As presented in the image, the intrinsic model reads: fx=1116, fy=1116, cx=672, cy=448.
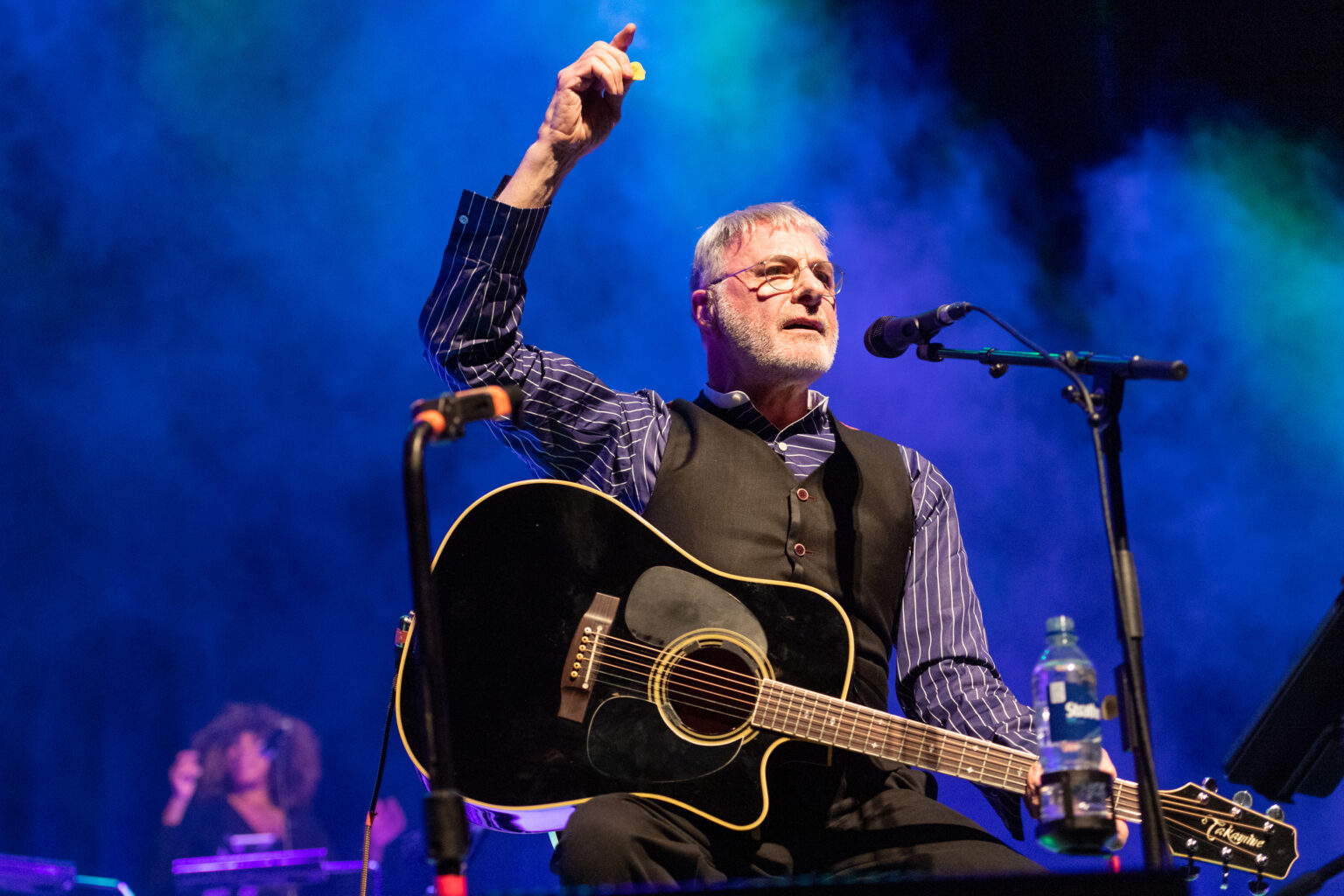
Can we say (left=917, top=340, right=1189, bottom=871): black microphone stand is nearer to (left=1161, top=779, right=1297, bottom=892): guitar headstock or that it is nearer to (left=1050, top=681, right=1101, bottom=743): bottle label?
(left=1050, top=681, right=1101, bottom=743): bottle label

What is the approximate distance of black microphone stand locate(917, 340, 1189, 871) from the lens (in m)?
1.65

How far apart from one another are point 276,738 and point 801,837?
3.48 m

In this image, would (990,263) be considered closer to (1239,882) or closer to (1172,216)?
(1172,216)

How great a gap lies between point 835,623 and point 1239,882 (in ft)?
10.7

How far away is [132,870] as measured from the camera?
4.80m

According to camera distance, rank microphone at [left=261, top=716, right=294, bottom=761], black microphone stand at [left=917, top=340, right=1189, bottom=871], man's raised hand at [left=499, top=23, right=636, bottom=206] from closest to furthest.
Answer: black microphone stand at [left=917, top=340, right=1189, bottom=871], man's raised hand at [left=499, top=23, right=636, bottom=206], microphone at [left=261, top=716, right=294, bottom=761]

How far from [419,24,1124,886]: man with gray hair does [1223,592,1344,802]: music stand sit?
1.44ft

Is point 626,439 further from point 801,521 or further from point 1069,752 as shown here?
point 1069,752

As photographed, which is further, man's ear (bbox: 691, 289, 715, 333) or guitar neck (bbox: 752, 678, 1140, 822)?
man's ear (bbox: 691, 289, 715, 333)

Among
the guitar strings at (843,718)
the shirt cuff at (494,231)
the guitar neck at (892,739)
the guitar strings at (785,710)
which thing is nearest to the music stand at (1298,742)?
the guitar strings at (785,710)

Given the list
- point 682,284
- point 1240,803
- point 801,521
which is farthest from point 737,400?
point 682,284

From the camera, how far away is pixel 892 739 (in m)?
2.32

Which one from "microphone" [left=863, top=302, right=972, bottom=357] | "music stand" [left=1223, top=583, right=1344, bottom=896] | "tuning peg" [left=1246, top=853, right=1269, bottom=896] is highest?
"microphone" [left=863, top=302, right=972, bottom=357]

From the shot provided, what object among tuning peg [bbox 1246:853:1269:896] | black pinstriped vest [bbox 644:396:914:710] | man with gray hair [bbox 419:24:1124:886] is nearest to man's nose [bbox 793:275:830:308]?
man with gray hair [bbox 419:24:1124:886]
